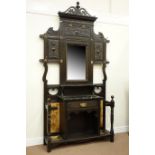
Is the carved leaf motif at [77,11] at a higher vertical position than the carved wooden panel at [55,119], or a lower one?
higher

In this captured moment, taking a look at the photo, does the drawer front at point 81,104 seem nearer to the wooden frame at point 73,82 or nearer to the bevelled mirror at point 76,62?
the wooden frame at point 73,82

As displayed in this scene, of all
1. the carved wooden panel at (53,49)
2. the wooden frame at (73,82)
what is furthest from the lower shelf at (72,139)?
the carved wooden panel at (53,49)

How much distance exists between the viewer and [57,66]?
3.26 metres

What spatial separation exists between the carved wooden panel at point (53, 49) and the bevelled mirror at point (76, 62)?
21cm

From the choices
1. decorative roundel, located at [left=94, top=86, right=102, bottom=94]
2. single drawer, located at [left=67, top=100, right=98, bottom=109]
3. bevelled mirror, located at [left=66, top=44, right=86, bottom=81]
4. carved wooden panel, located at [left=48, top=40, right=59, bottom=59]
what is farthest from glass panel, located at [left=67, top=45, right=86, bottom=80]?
single drawer, located at [left=67, top=100, right=98, bottom=109]

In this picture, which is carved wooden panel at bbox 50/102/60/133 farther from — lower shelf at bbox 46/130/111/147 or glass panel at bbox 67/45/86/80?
glass panel at bbox 67/45/86/80

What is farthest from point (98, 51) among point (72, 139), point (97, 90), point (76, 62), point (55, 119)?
point (72, 139)

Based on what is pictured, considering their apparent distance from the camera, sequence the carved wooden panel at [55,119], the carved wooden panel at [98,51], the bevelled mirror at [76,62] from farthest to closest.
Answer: the carved wooden panel at [98,51] → the bevelled mirror at [76,62] → the carved wooden panel at [55,119]

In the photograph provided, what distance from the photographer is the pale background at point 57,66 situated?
10.1 feet

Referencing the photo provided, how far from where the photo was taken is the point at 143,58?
0.83 metres

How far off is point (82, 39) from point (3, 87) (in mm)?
2422

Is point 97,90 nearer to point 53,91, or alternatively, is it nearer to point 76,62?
point 76,62

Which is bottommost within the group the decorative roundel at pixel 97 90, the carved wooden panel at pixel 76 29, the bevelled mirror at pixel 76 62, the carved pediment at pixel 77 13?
the decorative roundel at pixel 97 90

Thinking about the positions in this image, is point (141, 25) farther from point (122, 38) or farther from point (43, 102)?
point (122, 38)
